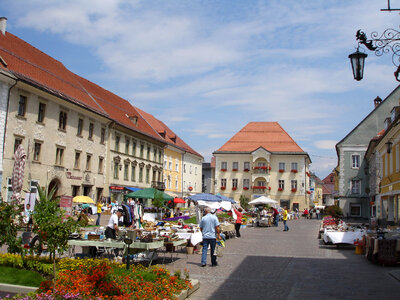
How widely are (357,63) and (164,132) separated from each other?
50860 mm

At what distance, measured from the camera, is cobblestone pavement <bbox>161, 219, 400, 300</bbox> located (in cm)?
945

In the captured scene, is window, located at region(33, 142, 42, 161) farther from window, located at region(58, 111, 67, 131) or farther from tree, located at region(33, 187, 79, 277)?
tree, located at region(33, 187, 79, 277)

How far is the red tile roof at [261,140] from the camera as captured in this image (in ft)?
Answer: 257

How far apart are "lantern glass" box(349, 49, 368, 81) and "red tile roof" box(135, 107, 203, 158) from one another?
50.7 meters

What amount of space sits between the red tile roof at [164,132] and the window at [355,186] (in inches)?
965

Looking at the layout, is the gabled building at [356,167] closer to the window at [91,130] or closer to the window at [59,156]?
the window at [91,130]

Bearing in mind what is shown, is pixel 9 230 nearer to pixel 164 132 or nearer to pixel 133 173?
pixel 133 173

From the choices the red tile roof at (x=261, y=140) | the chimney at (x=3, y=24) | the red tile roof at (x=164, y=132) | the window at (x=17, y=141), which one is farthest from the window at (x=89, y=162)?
the red tile roof at (x=261, y=140)

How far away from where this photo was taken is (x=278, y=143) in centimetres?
7906

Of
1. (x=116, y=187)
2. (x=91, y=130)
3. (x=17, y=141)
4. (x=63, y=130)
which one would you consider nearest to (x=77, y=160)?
(x=91, y=130)

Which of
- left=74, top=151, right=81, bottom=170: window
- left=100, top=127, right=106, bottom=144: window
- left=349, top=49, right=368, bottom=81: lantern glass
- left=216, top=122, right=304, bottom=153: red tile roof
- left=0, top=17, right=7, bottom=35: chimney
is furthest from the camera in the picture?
left=216, top=122, right=304, bottom=153: red tile roof

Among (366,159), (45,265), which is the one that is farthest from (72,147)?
(366,159)

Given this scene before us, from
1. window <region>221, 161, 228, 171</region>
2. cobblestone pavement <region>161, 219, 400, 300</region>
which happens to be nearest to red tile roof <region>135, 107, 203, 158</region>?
window <region>221, 161, 228, 171</region>

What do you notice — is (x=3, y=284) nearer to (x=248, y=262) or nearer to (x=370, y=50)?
(x=248, y=262)
